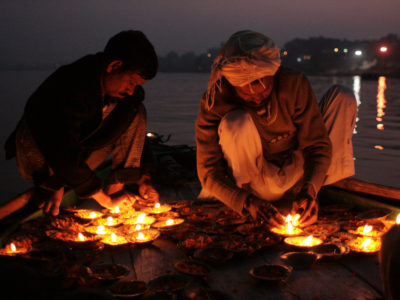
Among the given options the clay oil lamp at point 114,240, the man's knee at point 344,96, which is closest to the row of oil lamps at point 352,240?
the man's knee at point 344,96

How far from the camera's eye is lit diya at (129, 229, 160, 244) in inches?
114

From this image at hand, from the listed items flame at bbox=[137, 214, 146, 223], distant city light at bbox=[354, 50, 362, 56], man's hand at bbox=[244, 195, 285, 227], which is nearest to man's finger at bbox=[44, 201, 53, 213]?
flame at bbox=[137, 214, 146, 223]

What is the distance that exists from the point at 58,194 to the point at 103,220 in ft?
1.38

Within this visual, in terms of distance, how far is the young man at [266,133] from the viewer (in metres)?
2.99

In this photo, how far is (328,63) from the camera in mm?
84000

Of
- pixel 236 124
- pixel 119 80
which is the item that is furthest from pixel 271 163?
pixel 119 80

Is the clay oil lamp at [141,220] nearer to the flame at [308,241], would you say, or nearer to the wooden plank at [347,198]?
the flame at [308,241]

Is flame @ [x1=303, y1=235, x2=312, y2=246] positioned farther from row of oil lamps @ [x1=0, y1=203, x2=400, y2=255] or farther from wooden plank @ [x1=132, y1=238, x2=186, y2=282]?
wooden plank @ [x1=132, y1=238, x2=186, y2=282]

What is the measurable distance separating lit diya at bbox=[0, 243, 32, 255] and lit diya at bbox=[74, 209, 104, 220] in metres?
0.75

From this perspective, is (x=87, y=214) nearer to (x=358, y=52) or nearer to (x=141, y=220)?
(x=141, y=220)

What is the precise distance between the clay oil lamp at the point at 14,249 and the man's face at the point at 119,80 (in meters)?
1.21

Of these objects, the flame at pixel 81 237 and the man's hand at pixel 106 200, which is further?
the man's hand at pixel 106 200

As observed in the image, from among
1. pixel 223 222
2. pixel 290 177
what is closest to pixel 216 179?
pixel 223 222

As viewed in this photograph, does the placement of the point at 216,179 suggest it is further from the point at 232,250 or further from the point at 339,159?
the point at 339,159
